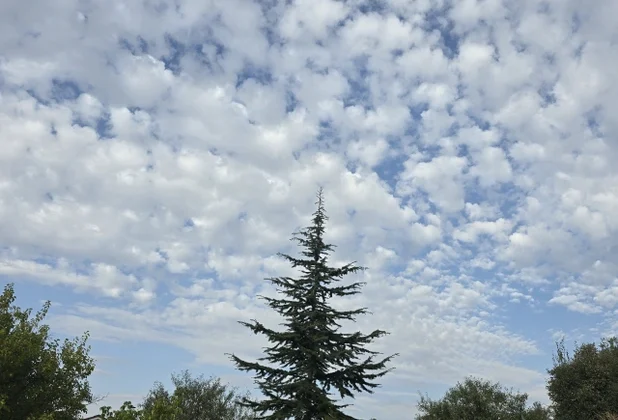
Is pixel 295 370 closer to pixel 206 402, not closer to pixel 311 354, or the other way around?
pixel 311 354

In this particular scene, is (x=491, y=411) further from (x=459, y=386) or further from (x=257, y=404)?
(x=257, y=404)

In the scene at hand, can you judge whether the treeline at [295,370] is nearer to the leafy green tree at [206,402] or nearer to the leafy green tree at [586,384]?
the leafy green tree at [586,384]

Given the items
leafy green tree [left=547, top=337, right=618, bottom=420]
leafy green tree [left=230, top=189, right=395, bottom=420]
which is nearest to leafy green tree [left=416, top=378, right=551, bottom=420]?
leafy green tree [left=547, top=337, right=618, bottom=420]

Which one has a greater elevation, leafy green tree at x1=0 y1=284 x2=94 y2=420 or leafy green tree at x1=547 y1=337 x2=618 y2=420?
leafy green tree at x1=547 y1=337 x2=618 y2=420

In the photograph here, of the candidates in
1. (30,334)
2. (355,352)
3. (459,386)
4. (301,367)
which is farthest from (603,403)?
(30,334)

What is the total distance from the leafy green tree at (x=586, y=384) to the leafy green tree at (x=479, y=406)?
20.8ft

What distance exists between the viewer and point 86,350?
2511 cm

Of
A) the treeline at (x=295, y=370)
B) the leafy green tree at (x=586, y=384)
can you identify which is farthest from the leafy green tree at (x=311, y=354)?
the leafy green tree at (x=586, y=384)

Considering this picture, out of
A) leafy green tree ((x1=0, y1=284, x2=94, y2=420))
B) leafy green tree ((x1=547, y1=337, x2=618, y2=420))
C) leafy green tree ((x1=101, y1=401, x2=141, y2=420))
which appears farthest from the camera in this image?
leafy green tree ((x1=547, y1=337, x2=618, y2=420))

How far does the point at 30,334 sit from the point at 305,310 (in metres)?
14.2

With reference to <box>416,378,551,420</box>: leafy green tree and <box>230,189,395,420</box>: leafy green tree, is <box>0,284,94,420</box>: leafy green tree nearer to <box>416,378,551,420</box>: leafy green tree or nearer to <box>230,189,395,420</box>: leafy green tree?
<box>230,189,395,420</box>: leafy green tree

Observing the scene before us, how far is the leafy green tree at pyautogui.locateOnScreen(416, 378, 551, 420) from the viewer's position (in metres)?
47.5

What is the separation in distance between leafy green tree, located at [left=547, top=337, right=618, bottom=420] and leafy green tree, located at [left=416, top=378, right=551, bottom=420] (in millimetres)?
6348

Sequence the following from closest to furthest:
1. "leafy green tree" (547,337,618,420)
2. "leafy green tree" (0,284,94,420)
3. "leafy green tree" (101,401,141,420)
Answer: "leafy green tree" (101,401,141,420) < "leafy green tree" (0,284,94,420) < "leafy green tree" (547,337,618,420)
